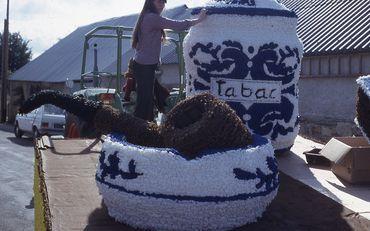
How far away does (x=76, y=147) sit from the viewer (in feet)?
12.0

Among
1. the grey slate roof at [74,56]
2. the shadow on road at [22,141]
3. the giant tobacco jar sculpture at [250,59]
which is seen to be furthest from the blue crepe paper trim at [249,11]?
the grey slate roof at [74,56]

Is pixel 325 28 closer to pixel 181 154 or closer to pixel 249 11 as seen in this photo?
pixel 249 11

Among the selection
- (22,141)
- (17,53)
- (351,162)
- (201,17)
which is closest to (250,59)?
(201,17)

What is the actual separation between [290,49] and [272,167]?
1.12 m

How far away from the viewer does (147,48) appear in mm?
3629

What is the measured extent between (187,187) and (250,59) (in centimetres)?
120

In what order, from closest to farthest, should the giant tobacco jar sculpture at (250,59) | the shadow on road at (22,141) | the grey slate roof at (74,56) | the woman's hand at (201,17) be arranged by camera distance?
the giant tobacco jar sculpture at (250,59) → the woman's hand at (201,17) → the shadow on road at (22,141) → the grey slate roof at (74,56)

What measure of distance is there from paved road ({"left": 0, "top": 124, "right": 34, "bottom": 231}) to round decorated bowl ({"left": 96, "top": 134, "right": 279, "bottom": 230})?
4.78 m

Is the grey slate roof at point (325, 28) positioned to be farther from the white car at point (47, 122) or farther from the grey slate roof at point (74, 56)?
the white car at point (47, 122)

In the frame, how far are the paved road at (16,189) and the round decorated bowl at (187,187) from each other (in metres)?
4.78

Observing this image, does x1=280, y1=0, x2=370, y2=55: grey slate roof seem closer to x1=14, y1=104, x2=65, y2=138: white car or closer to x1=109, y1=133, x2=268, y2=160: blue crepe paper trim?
x1=14, y1=104, x2=65, y2=138: white car

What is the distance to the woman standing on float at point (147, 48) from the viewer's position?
139 inches

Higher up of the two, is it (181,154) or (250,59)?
(250,59)

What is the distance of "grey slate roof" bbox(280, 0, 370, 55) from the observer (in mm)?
11766
